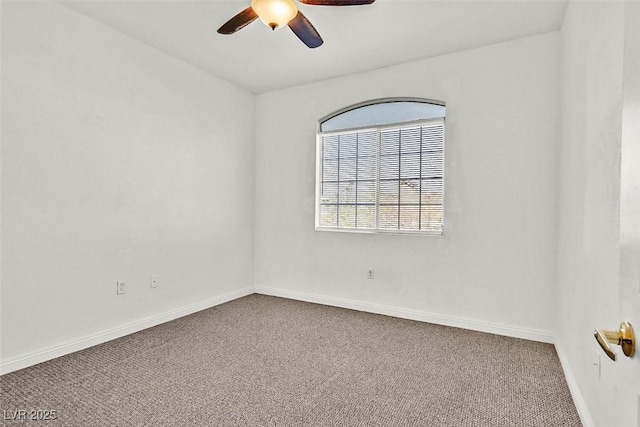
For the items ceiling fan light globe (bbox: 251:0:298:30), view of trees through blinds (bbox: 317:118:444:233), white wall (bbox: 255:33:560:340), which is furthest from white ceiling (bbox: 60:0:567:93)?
view of trees through blinds (bbox: 317:118:444:233)

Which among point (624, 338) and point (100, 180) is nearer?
point (624, 338)

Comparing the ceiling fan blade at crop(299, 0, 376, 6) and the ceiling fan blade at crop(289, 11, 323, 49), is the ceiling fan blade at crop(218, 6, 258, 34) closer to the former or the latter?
the ceiling fan blade at crop(289, 11, 323, 49)

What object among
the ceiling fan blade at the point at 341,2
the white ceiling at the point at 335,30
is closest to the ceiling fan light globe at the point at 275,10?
the ceiling fan blade at the point at 341,2

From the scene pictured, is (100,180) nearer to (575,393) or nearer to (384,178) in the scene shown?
(384,178)

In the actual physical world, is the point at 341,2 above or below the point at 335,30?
below

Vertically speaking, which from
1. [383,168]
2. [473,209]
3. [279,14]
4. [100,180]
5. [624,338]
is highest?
[279,14]

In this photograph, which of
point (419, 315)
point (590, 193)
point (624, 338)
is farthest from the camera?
point (419, 315)

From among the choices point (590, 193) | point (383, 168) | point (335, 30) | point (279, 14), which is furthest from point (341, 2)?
point (383, 168)

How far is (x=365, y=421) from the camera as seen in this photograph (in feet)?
6.09

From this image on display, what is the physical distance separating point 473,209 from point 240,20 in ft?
8.42

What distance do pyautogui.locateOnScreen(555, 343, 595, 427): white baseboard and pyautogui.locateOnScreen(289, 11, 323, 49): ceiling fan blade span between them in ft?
9.28

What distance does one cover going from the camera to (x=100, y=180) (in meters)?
2.91

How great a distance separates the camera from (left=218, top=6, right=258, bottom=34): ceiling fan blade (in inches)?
91.3

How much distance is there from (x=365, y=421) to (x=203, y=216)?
9.19 feet
